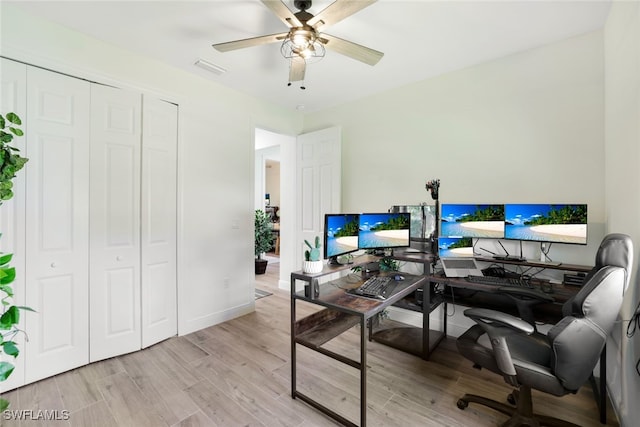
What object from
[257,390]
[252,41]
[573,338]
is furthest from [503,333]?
[252,41]

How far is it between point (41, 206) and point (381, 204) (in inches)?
128

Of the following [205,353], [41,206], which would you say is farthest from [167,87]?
[205,353]

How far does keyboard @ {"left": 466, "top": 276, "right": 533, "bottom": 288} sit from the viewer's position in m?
2.17

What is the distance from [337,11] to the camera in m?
1.72

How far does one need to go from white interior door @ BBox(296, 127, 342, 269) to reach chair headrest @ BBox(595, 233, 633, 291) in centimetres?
264

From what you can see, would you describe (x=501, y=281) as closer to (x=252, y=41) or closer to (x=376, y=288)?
(x=376, y=288)

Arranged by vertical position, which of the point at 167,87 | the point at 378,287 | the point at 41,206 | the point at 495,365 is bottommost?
the point at 495,365

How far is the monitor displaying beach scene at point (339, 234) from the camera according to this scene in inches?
85.7

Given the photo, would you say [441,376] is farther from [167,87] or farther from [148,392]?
[167,87]

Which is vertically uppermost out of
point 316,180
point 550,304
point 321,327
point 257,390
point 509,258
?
point 316,180

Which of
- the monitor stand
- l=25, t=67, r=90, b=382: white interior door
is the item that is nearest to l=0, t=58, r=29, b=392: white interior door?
l=25, t=67, r=90, b=382: white interior door

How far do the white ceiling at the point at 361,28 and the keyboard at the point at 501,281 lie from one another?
6.81 ft

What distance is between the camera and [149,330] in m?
2.72

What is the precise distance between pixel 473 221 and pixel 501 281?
60 centimetres
